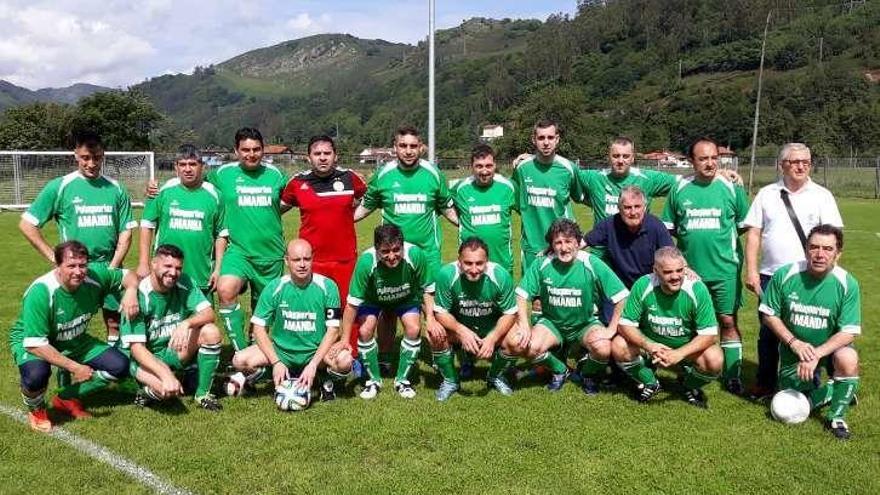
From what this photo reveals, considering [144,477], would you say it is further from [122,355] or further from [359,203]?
[359,203]

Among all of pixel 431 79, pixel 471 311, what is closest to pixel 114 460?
pixel 471 311

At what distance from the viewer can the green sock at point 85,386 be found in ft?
14.9

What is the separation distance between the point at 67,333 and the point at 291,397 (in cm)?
146

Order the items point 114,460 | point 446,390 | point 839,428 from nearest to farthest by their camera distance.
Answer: point 114,460 < point 839,428 < point 446,390

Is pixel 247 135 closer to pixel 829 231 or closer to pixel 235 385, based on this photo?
pixel 235 385

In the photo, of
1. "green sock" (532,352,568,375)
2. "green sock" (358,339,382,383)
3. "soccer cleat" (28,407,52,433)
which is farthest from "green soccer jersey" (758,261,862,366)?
"soccer cleat" (28,407,52,433)

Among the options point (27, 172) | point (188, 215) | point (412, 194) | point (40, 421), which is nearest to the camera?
point (40, 421)

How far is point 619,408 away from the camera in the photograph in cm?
470

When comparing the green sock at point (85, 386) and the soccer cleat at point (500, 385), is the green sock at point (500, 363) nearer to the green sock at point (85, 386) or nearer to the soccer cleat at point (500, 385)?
the soccer cleat at point (500, 385)

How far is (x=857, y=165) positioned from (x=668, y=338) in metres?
33.9

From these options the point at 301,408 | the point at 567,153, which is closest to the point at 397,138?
the point at 301,408

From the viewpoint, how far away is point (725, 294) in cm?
509

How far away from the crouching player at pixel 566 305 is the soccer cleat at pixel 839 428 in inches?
54.5

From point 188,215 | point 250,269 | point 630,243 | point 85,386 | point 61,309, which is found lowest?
point 85,386
